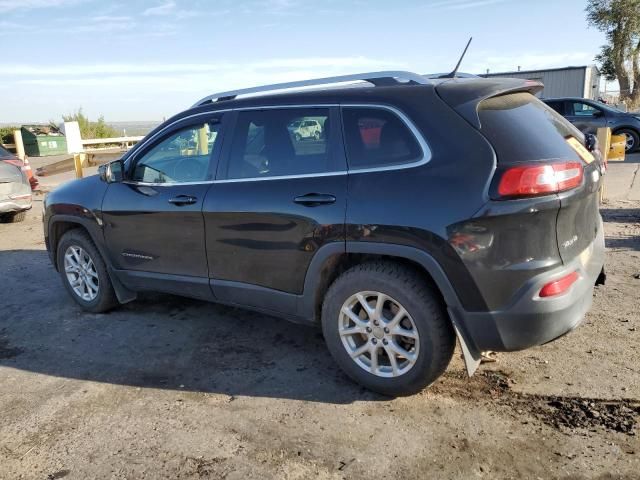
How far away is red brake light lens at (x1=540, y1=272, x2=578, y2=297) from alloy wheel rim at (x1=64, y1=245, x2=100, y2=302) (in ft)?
12.3

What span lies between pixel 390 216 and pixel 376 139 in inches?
19.8

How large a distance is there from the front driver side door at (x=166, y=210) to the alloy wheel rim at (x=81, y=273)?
1.27ft

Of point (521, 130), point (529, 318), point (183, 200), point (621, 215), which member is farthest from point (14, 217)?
point (621, 215)

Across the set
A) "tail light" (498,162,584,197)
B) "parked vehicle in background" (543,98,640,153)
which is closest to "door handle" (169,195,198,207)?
"tail light" (498,162,584,197)

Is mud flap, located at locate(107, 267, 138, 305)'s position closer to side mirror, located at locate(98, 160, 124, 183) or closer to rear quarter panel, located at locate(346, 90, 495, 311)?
side mirror, located at locate(98, 160, 124, 183)

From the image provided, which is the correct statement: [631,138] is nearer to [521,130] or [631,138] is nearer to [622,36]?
[521,130]

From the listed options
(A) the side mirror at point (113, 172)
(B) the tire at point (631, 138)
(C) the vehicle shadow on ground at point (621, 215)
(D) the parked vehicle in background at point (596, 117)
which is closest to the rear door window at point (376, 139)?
(A) the side mirror at point (113, 172)

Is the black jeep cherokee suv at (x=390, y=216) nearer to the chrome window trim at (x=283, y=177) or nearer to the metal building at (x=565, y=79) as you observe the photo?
the chrome window trim at (x=283, y=177)

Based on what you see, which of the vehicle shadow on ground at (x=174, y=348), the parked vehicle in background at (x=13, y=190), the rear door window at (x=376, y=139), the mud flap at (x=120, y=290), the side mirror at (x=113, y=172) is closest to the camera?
the rear door window at (x=376, y=139)

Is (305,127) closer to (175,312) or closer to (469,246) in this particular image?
(469,246)

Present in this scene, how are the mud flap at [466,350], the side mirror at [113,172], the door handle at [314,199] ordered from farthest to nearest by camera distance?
the side mirror at [113,172], the door handle at [314,199], the mud flap at [466,350]

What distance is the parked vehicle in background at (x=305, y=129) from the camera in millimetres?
3581

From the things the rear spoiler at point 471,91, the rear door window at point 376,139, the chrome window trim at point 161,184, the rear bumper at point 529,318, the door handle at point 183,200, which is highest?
the rear spoiler at point 471,91

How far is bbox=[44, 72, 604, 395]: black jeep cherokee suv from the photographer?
290 cm
